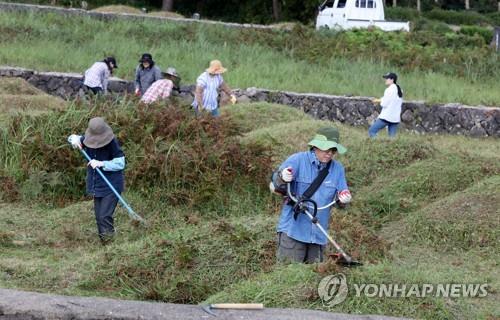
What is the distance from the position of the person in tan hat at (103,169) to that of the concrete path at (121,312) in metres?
3.03

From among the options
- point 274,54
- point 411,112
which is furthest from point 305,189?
point 274,54

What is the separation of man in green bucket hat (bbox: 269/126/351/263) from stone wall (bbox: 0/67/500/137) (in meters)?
10.9

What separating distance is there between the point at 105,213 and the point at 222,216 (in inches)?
59.7

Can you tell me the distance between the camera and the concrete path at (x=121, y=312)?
5.72 meters

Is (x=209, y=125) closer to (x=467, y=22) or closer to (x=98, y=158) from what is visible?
(x=98, y=158)

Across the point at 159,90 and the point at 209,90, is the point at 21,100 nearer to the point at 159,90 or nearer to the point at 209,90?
the point at 159,90

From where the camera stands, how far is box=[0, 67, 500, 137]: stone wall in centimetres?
1822

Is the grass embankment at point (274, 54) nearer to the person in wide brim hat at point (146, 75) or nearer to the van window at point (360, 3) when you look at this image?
the person in wide brim hat at point (146, 75)

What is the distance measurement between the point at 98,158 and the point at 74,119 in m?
2.45

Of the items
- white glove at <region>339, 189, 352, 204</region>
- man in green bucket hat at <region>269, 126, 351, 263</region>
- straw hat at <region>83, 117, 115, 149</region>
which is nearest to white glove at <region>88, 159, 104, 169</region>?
straw hat at <region>83, 117, 115, 149</region>

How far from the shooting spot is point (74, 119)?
11.3 meters

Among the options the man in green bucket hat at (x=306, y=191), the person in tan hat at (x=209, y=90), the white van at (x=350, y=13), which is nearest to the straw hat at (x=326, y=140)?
the man in green bucket hat at (x=306, y=191)

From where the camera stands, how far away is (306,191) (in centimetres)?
704

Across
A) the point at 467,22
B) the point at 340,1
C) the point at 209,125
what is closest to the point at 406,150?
the point at 209,125
